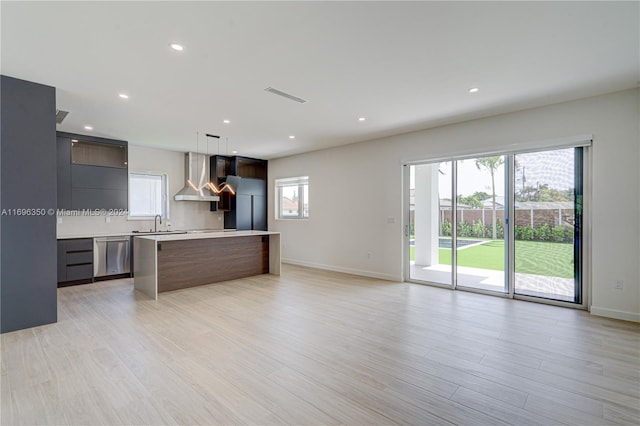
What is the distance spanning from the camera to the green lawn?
4336mm

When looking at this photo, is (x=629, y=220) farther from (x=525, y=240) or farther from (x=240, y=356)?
(x=240, y=356)

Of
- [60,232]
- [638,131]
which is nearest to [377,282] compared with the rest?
[638,131]

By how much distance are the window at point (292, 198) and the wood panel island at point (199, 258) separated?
160cm

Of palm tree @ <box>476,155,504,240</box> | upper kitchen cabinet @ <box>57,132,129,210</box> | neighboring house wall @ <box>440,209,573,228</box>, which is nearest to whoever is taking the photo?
neighboring house wall @ <box>440,209,573,228</box>

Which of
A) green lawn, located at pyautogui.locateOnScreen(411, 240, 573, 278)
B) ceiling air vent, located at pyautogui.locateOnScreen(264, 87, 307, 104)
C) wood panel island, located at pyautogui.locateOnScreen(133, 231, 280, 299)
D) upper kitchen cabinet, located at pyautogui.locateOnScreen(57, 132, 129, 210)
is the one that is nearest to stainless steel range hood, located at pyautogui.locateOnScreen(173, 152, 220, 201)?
upper kitchen cabinet, located at pyautogui.locateOnScreen(57, 132, 129, 210)

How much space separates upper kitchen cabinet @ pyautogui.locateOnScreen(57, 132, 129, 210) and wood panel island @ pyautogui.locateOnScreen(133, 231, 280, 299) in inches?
58.9

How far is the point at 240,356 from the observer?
277 cm

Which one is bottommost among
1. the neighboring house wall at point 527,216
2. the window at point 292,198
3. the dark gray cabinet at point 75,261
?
the dark gray cabinet at point 75,261

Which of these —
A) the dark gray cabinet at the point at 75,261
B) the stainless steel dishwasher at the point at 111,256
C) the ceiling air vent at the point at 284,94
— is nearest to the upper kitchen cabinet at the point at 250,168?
the stainless steel dishwasher at the point at 111,256

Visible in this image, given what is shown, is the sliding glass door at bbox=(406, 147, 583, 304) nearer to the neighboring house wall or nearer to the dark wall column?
the neighboring house wall

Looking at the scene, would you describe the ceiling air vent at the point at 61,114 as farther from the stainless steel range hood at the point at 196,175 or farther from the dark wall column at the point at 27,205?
the stainless steel range hood at the point at 196,175

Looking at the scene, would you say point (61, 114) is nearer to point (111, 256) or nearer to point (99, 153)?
point (99, 153)

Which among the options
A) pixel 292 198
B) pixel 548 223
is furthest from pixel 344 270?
pixel 548 223

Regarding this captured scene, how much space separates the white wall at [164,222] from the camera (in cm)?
609
